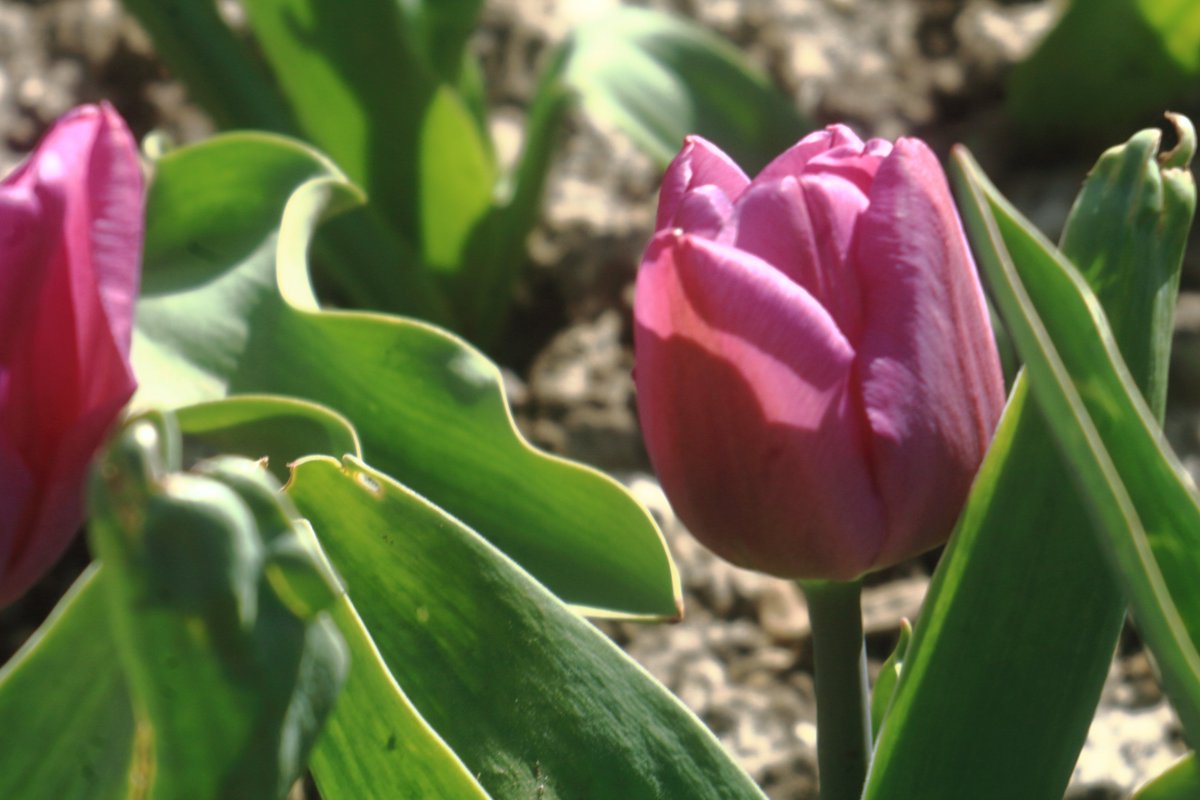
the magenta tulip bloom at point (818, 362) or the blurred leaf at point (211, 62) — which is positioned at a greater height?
the magenta tulip bloom at point (818, 362)

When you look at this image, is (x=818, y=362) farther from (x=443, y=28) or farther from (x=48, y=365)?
(x=443, y=28)

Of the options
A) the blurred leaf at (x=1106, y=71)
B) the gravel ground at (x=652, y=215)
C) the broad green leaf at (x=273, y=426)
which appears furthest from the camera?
the blurred leaf at (x=1106, y=71)

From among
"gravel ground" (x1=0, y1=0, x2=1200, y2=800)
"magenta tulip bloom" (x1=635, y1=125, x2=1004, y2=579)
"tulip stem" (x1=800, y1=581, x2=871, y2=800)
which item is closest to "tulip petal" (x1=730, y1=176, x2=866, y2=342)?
"magenta tulip bloom" (x1=635, y1=125, x2=1004, y2=579)

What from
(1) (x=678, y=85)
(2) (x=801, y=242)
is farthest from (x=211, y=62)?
(2) (x=801, y=242)

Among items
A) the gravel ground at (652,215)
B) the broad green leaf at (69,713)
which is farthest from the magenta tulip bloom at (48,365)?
the gravel ground at (652,215)

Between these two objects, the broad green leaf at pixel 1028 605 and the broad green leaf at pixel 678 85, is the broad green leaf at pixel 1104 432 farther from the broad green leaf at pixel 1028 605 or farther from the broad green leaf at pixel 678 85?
the broad green leaf at pixel 678 85

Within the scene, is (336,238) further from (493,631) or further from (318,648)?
(318,648)

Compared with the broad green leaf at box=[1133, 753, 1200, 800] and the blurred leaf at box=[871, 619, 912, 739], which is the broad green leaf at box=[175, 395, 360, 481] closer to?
the blurred leaf at box=[871, 619, 912, 739]
